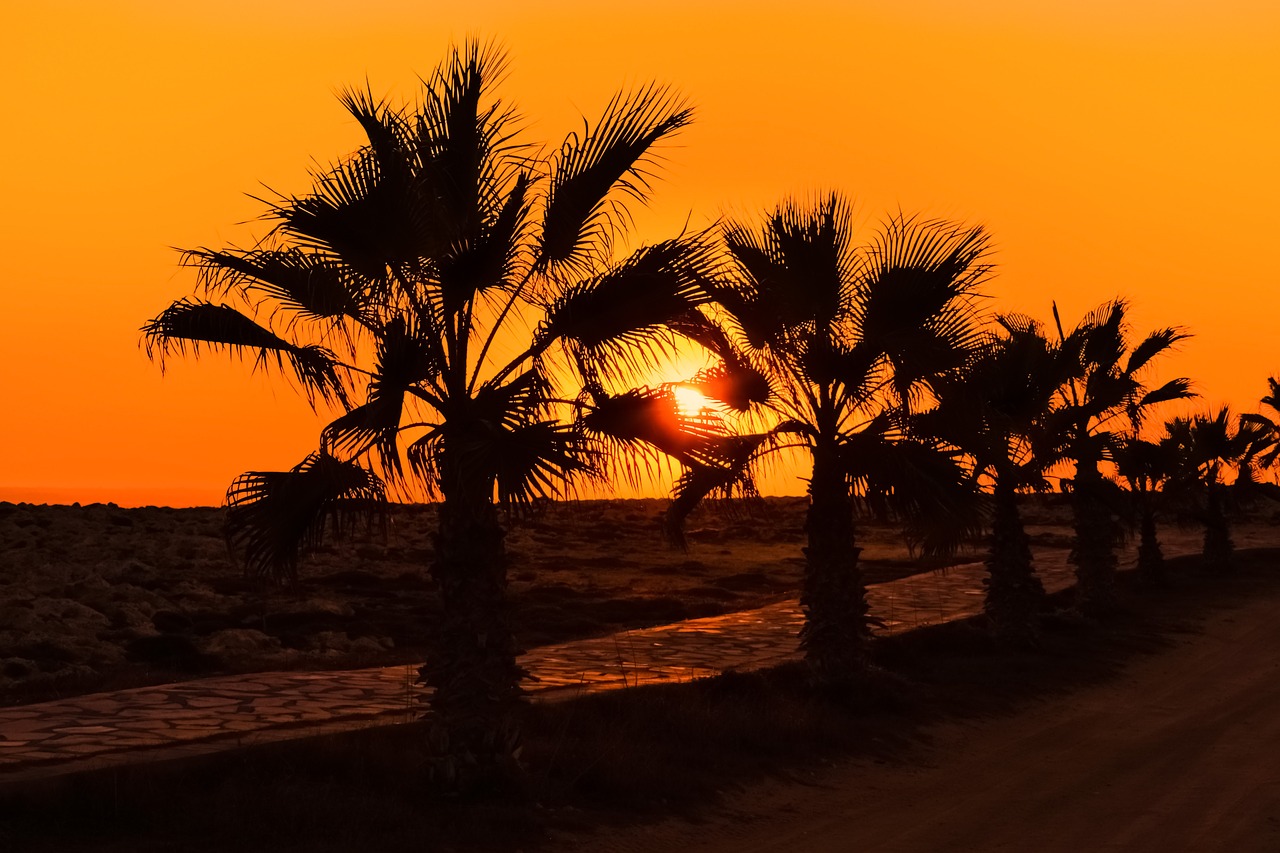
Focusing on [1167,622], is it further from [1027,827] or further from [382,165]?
[382,165]

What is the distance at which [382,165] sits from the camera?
10.6 metres

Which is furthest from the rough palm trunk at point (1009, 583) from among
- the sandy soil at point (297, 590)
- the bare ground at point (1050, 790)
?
the sandy soil at point (297, 590)

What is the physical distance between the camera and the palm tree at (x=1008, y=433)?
17.0 metres

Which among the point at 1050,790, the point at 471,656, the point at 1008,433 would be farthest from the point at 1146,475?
the point at 471,656

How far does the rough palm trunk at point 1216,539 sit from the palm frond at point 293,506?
119 ft

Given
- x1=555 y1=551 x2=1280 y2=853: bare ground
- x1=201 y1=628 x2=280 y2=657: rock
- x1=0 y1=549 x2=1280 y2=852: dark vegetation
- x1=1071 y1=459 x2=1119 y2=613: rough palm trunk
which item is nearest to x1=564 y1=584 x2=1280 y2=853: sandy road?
x1=555 y1=551 x2=1280 y2=853: bare ground

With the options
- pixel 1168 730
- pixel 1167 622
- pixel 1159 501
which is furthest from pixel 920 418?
pixel 1159 501

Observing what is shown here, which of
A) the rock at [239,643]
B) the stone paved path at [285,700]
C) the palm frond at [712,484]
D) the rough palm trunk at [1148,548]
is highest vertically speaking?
the palm frond at [712,484]

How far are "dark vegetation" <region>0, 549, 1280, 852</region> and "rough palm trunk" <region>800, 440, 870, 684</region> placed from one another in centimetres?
40

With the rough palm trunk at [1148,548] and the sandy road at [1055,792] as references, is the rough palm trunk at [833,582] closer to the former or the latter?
the sandy road at [1055,792]

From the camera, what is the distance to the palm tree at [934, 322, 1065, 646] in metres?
17.0

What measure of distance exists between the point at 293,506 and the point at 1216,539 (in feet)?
123

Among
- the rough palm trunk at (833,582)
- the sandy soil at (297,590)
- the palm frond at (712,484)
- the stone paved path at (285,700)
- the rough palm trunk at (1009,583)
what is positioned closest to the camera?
the stone paved path at (285,700)

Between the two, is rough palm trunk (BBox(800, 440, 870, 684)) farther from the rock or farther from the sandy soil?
the rock
